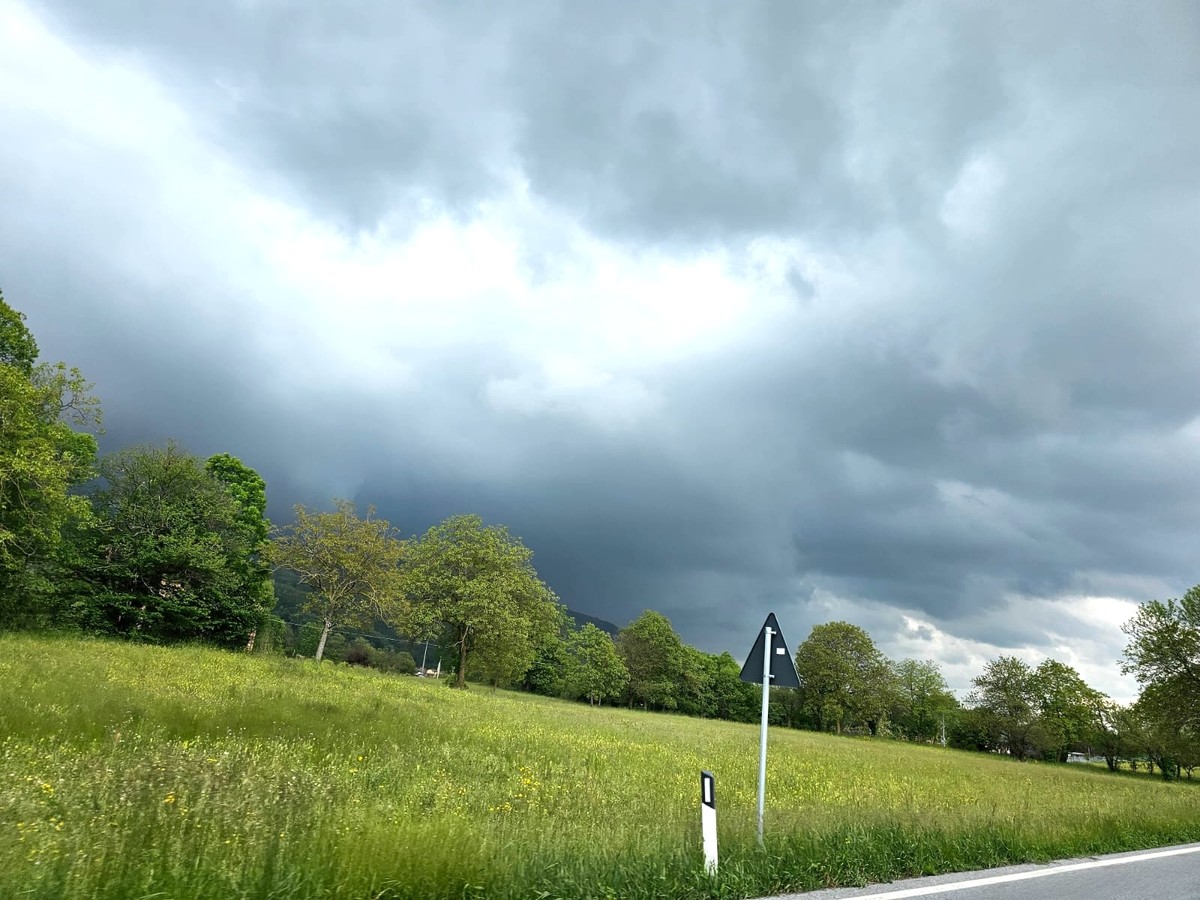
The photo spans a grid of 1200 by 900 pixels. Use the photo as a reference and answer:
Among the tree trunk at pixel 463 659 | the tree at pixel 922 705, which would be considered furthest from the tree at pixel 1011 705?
the tree trunk at pixel 463 659

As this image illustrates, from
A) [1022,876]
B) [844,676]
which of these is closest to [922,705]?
[844,676]

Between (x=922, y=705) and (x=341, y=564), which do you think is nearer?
(x=341, y=564)

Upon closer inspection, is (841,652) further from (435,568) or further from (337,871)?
(337,871)

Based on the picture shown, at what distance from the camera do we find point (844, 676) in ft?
281

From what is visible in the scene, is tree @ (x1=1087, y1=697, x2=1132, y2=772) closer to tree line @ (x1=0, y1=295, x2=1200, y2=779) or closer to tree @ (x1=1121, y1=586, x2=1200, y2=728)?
tree line @ (x1=0, y1=295, x2=1200, y2=779)

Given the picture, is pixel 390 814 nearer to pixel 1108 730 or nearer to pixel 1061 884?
pixel 1061 884

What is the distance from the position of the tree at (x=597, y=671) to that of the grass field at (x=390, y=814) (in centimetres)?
6779

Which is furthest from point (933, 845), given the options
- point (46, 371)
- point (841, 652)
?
point (841, 652)

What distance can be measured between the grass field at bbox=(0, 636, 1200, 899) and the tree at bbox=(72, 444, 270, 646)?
77.2ft

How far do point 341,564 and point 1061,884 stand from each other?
4228 cm

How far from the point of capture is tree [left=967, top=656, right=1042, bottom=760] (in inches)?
2950

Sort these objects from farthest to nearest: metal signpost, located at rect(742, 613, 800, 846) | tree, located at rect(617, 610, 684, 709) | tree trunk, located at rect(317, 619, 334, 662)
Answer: tree, located at rect(617, 610, 684, 709) → tree trunk, located at rect(317, 619, 334, 662) → metal signpost, located at rect(742, 613, 800, 846)

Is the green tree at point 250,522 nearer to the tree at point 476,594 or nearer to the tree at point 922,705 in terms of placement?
the tree at point 476,594

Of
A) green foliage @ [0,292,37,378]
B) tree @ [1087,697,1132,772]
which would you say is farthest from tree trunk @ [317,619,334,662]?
tree @ [1087,697,1132,772]
